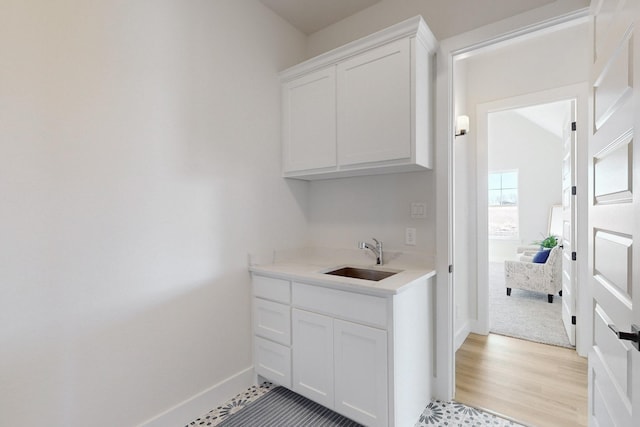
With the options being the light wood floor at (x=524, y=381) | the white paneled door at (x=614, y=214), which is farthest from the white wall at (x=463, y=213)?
the white paneled door at (x=614, y=214)

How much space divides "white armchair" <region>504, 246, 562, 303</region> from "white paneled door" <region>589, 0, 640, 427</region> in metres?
3.33

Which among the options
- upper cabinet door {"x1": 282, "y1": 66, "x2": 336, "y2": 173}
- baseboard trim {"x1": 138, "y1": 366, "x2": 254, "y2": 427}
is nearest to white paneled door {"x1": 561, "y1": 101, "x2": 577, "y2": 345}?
upper cabinet door {"x1": 282, "y1": 66, "x2": 336, "y2": 173}

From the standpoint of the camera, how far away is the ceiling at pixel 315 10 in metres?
2.29

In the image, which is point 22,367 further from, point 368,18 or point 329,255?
point 368,18

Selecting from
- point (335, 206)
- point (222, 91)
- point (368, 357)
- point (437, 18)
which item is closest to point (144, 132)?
point (222, 91)

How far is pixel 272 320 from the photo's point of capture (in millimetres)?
2082

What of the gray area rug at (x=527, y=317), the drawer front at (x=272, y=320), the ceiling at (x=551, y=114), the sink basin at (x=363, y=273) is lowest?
the gray area rug at (x=527, y=317)

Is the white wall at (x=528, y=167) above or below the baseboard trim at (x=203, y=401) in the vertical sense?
above

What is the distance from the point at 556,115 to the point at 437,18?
13.8 feet

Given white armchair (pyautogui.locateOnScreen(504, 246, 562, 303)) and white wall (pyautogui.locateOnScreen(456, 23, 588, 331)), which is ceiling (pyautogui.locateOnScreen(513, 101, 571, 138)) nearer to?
white wall (pyautogui.locateOnScreen(456, 23, 588, 331))

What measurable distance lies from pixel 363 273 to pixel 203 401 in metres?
1.30

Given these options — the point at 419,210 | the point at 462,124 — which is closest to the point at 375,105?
the point at 419,210

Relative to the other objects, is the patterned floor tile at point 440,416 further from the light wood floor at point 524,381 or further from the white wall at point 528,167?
the white wall at point 528,167

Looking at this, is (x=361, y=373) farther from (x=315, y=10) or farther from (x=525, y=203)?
(x=525, y=203)
